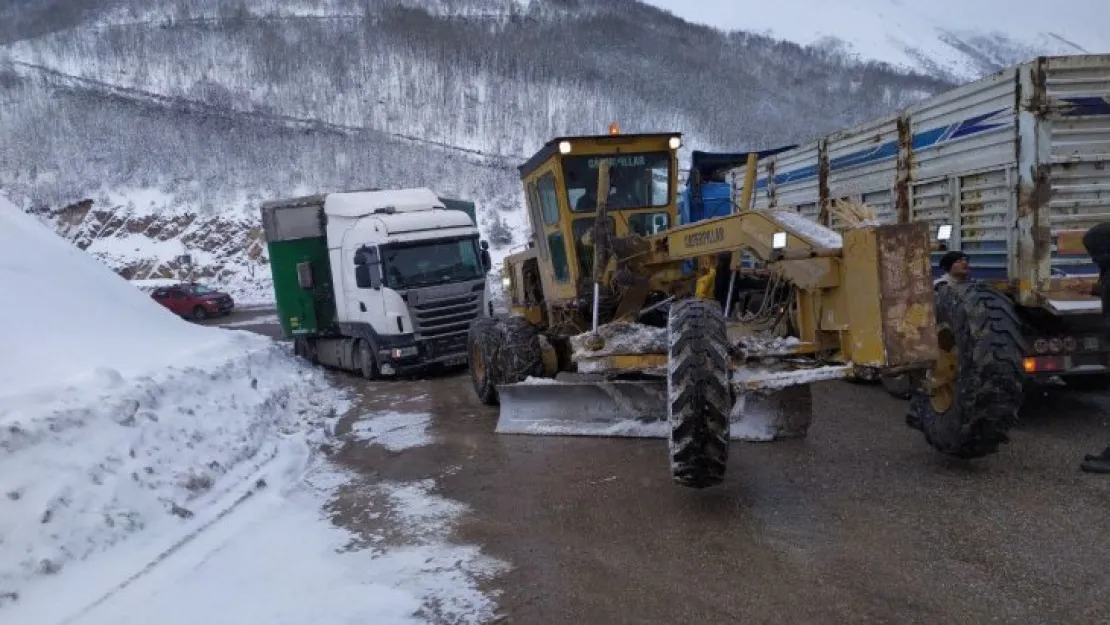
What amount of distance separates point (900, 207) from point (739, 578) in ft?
19.1

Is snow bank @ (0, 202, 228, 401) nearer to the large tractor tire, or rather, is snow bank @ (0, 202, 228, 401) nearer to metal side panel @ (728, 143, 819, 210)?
the large tractor tire

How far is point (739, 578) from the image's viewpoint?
4.30 metres

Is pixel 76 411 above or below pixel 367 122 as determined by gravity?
below

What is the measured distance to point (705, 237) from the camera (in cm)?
650

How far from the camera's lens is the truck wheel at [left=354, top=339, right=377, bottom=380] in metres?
13.3

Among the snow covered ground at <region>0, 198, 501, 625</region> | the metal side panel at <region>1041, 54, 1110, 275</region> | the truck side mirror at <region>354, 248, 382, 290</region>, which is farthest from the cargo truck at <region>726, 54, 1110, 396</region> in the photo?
the truck side mirror at <region>354, 248, 382, 290</region>

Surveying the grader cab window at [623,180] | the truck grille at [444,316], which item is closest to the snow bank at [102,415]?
the truck grille at [444,316]

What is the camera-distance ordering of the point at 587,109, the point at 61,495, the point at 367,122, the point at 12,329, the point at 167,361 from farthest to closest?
the point at 587,109 → the point at 367,122 → the point at 167,361 → the point at 12,329 → the point at 61,495

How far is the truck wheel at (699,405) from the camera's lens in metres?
4.95

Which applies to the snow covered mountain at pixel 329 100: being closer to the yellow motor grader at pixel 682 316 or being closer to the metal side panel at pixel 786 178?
the metal side panel at pixel 786 178

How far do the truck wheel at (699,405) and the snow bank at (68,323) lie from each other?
4520 millimetres

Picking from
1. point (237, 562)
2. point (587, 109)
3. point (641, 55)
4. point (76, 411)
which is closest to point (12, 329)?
point (76, 411)

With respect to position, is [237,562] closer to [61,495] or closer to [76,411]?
[61,495]

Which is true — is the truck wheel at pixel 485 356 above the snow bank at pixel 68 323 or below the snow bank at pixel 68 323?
below
